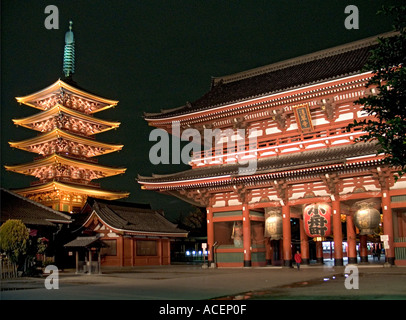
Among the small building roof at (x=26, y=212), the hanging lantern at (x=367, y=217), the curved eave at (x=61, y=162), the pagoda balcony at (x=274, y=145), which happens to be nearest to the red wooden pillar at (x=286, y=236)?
the pagoda balcony at (x=274, y=145)

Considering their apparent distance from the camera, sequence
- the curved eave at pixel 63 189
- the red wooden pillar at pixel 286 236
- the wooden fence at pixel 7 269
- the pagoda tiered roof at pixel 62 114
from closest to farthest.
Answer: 1. the wooden fence at pixel 7 269
2. the red wooden pillar at pixel 286 236
3. the curved eave at pixel 63 189
4. the pagoda tiered roof at pixel 62 114

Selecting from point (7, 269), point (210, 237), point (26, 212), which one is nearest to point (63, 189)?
point (26, 212)

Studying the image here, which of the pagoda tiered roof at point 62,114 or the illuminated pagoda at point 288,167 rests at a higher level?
the pagoda tiered roof at point 62,114

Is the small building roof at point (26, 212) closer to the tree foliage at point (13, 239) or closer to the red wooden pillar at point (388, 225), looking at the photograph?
the tree foliage at point (13, 239)

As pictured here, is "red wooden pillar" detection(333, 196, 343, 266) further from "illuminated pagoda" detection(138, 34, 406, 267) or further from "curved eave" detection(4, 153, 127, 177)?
"curved eave" detection(4, 153, 127, 177)

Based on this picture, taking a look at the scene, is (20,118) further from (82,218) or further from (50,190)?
(82,218)

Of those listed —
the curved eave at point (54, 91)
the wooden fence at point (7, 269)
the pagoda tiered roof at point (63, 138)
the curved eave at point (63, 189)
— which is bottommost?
the wooden fence at point (7, 269)

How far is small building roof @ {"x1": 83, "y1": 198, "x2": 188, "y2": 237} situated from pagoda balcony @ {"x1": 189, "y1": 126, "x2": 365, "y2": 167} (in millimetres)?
12319

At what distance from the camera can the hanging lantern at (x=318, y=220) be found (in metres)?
29.1

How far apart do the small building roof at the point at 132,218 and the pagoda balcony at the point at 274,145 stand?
40.4 ft

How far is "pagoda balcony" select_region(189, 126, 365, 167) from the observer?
29.4 meters

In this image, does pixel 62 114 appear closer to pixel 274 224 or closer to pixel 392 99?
pixel 274 224

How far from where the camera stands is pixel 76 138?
6281cm

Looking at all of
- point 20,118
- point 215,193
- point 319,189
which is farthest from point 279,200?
point 20,118
